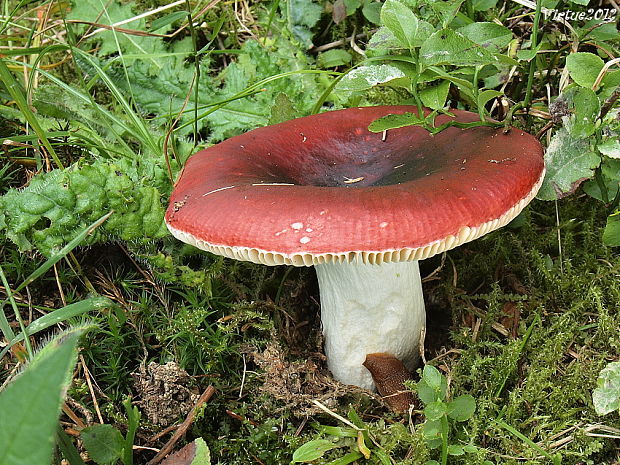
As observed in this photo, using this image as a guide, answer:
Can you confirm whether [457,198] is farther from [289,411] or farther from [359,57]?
[359,57]

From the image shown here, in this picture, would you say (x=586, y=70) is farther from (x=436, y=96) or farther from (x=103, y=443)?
(x=103, y=443)

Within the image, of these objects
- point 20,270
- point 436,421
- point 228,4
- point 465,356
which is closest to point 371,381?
point 465,356

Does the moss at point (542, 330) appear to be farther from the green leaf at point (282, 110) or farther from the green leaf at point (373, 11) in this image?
the green leaf at point (373, 11)

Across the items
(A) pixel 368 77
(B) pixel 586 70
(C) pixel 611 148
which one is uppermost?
(A) pixel 368 77

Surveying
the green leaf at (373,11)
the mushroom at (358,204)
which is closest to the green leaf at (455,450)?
the mushroom at (358,204)

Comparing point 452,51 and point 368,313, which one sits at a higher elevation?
point 452,51

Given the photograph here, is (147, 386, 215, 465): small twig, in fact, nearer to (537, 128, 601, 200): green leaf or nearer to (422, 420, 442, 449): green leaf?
(422, 420, 442, 449): green leaf

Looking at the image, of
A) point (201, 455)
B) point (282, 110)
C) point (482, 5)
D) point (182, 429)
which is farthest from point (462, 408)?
point (482, 5)

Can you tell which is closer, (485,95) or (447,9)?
(485,95)
